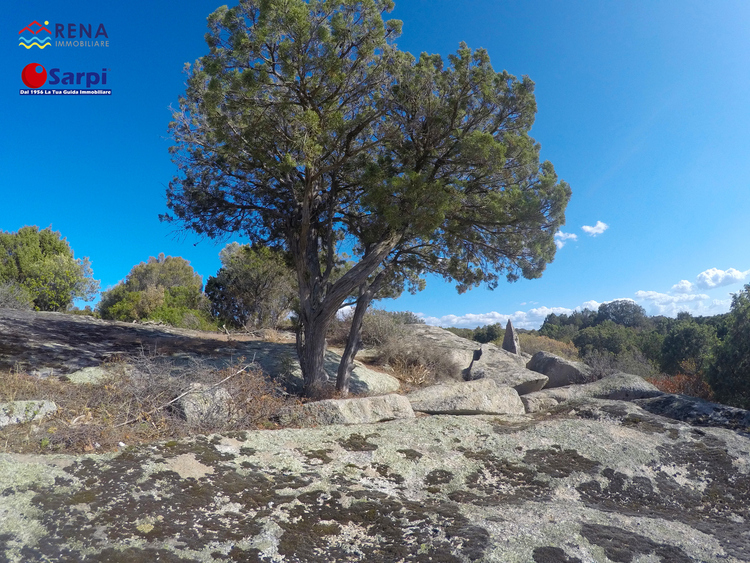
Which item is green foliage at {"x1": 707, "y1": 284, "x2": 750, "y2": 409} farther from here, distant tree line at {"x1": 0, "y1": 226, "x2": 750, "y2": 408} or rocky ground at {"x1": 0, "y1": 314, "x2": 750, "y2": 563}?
rocky ground at {"x1": 0, "y1": 314, "x2": 750, "y2": 563}

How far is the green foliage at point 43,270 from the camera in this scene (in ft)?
83.4

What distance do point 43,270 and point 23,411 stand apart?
92.1 feet

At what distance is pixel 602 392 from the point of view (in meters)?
7.47

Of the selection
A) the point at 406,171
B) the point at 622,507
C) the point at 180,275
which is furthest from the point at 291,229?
the point at 180,275

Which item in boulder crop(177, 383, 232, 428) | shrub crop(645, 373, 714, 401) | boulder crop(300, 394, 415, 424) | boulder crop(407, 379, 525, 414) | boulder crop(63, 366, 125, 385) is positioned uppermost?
boulder crop(63, 366, 125, 385)

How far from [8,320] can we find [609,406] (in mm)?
13343

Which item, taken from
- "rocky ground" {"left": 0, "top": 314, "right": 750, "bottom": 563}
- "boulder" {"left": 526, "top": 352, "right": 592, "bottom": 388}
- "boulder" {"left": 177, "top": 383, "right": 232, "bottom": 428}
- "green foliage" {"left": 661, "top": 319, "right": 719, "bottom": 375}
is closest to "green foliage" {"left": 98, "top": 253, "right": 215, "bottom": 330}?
"boulder" {"left": 526, "top": 352, "right": 592, "bottom": 388}

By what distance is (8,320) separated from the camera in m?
11.0

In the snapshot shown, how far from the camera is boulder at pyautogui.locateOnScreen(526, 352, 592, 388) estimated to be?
10.3 metres

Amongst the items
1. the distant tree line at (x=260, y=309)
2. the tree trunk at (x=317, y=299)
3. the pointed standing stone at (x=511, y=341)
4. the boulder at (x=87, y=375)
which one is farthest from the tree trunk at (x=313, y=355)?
the pointed standing stone at (x=511, y=341)

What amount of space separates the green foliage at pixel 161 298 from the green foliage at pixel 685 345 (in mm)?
20585

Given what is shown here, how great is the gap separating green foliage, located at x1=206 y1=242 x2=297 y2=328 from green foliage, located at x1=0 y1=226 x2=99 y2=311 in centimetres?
1062

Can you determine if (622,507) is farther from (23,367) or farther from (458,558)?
(23,367)

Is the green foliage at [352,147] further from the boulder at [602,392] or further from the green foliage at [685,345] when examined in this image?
the green foliage at [685,345]
